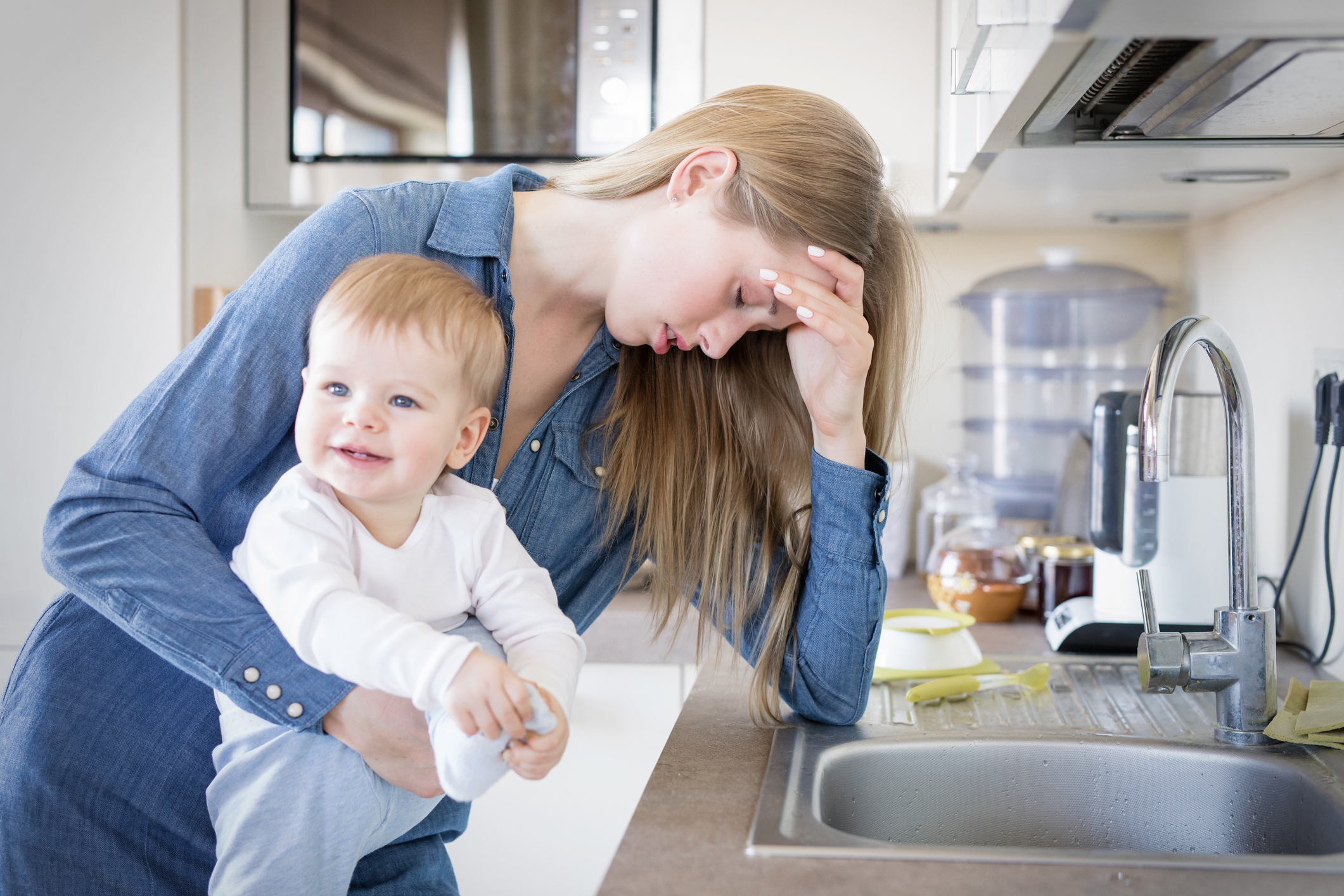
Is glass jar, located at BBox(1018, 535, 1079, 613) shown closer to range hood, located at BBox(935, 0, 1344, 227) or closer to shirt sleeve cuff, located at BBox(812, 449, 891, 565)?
range hood, located at BBox(935, 0, 1344, 227)

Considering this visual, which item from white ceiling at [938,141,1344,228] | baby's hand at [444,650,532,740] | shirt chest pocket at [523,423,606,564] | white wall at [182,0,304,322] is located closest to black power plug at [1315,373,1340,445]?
white ceiling at [938,141,1344,228]

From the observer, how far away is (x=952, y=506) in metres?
2.18

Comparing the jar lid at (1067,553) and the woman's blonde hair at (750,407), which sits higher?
the woman's blonde hair at (750,407)

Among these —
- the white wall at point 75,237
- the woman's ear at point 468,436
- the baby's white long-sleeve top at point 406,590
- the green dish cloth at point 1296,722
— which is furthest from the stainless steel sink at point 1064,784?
the white wall at point 75,237

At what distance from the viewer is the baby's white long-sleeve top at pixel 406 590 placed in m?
0.74

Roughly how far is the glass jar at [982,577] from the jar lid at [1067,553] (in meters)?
0.05

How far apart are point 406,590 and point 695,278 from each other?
1.25 feet

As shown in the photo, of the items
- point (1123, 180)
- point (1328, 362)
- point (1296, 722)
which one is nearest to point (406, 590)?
point (1296, 722)

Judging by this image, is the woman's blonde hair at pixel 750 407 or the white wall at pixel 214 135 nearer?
the woman's blonde hair at pixel 750 407

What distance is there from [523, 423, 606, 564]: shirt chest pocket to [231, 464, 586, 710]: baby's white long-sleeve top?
6.9 inches

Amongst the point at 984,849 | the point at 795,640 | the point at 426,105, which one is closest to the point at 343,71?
the point at 426,105

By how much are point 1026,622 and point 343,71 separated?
5.11 feet

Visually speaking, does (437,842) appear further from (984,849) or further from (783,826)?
(984,849)

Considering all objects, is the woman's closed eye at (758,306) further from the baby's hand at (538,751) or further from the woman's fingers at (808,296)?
the baby's hand at (538,751)
